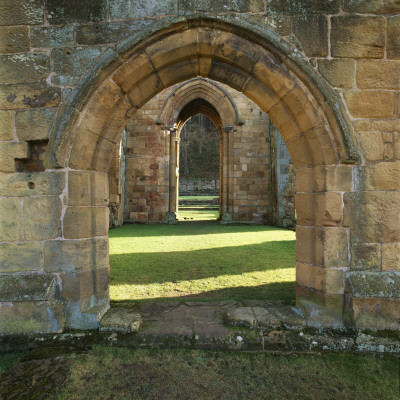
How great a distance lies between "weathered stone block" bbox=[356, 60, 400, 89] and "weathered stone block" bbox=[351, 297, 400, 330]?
186 centimetres

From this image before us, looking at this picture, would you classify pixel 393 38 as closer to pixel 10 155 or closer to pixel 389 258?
pixel 389 258

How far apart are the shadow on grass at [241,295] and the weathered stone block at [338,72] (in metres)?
2.19

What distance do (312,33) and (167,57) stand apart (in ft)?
4.24

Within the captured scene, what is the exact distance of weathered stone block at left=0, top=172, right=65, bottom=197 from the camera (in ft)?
7.58

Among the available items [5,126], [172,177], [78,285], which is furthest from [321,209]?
[172,177]

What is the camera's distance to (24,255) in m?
2.31

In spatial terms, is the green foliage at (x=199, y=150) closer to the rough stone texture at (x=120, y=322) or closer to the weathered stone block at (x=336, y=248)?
the rough stone texture at (x=120, y=322)

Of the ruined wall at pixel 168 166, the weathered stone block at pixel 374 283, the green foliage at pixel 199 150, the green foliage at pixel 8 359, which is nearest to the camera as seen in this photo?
the green foliage at pixel 8 359

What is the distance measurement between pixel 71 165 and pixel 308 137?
2163 millimetres

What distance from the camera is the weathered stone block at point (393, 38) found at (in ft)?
7.51

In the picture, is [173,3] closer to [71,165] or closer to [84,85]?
[84,85]

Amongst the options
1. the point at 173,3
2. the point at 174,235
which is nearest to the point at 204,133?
the point at 174,235

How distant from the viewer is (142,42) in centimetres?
226

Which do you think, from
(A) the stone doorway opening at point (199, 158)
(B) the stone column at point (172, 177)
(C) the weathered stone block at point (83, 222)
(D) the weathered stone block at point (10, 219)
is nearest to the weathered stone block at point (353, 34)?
(C) the weathered stone block at point (83, 222)
